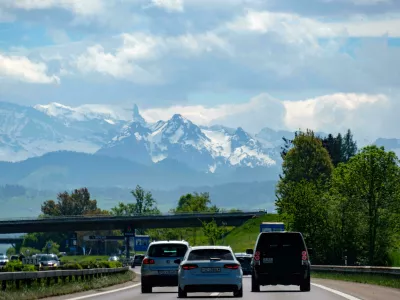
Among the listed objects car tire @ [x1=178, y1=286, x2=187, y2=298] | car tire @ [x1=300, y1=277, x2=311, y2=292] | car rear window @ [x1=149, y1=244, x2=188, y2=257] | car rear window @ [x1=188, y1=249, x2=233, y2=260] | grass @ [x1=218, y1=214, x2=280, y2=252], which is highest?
grass @ [x1=218, y1=214, x2=280, y2=252]

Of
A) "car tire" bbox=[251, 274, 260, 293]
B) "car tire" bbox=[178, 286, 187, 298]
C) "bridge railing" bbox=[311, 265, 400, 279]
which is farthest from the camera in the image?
"bridge railing" bbox=[311, 265, 400, 279]

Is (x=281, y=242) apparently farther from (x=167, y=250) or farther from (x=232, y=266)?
(x=167, y=250)

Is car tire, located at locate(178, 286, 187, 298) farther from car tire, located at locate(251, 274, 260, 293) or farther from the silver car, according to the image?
the silver car

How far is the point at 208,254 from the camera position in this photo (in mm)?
33281

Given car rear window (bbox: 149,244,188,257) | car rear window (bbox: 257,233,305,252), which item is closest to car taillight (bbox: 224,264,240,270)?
car rear window (bbox: 257,233,305,252)

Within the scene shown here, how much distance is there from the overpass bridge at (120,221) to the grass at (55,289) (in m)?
122

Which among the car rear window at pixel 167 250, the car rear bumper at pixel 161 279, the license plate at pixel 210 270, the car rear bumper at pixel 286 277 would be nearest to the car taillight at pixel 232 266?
the license plate at pixel 210 270

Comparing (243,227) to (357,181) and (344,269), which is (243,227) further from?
(344,269)

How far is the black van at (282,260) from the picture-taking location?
3694 centimetres

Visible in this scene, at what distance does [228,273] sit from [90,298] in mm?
4350

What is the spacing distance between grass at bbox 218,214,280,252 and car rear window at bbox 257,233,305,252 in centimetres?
12159

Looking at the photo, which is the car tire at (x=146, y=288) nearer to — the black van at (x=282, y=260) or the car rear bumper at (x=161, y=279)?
the car rear bumper at (x=161, y=279)

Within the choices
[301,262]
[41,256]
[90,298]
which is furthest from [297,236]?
[41,256]

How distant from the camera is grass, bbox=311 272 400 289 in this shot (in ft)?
140
